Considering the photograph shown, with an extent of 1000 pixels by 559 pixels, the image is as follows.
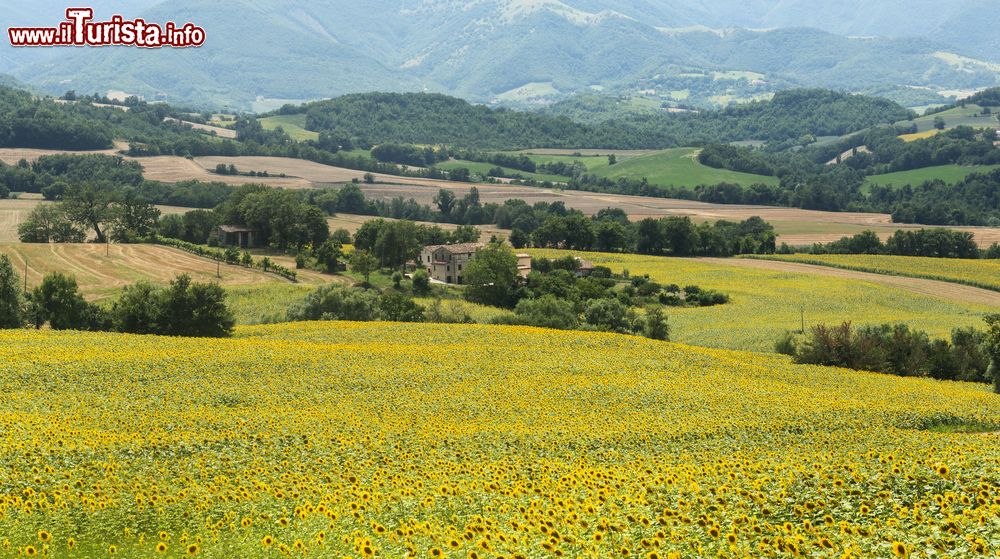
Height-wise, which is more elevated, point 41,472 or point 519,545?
point 519,545

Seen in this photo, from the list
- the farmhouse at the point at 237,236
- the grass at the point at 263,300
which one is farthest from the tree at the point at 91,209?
the grass at the point at 263,300

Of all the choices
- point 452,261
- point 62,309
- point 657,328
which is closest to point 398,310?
point 657,328

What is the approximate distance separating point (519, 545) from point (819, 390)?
3636 centimetres

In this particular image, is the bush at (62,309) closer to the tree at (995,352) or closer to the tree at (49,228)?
the tree at (995,352)

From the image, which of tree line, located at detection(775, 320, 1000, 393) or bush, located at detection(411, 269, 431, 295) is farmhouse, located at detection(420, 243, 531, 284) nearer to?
bush, located at detection(411, 269, 431, 295)

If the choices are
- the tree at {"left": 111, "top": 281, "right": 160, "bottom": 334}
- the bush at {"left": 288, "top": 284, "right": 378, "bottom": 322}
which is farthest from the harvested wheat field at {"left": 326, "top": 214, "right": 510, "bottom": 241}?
the tree at {"left": 111, "top": 281, "right": 160, "bottom": 334}

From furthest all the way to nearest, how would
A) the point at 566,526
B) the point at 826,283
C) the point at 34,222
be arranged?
the point at 34,222 < the point at 826,283 < the point at 566,526

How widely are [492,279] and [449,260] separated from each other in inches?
622

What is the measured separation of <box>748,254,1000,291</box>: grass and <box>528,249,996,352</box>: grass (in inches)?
494

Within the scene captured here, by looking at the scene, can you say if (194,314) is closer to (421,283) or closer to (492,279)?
(421,283)

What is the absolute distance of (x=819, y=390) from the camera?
48.2 m

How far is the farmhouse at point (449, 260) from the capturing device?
116 meters

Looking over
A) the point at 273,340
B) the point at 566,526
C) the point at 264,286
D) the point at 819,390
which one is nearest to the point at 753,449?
the point at 566,526

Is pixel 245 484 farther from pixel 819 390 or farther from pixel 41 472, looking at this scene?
pixel 819 390
